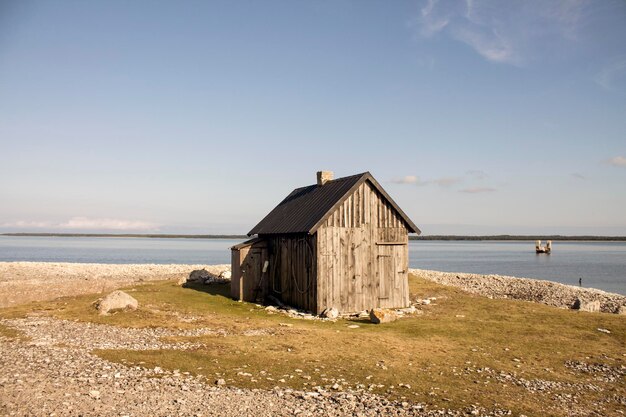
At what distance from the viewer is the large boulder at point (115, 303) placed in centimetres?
2198

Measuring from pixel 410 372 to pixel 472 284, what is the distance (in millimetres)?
32623

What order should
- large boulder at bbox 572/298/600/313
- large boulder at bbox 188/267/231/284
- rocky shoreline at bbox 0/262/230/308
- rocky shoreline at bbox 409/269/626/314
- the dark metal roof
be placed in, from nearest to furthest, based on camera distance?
the dark metal roof
large boulder at bbox 572/298/600/313
rocky shoreline at bbox 0/262/230/308
large boulder at bbox 188/267/231/284
rocky shoreline at bbox 409/269/626/314

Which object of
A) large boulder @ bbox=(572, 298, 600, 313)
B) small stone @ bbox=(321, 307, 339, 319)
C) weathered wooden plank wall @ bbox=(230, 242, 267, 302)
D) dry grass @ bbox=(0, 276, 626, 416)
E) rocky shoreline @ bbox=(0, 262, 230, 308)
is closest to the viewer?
dry grass @ bbox=(0, 276, 626, 416)

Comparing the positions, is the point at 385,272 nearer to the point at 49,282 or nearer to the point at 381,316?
the point at 381,316

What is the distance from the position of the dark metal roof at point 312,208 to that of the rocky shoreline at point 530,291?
1541 cm

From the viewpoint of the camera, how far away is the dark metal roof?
82.0 ft

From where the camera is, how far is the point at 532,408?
1127cm

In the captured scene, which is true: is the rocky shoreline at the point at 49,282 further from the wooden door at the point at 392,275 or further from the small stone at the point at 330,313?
the wooden door at the point at 392,275

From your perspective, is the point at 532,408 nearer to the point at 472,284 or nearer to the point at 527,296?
the point at 527,296

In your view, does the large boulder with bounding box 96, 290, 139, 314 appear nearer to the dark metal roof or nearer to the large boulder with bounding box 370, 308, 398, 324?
the dark metal roof

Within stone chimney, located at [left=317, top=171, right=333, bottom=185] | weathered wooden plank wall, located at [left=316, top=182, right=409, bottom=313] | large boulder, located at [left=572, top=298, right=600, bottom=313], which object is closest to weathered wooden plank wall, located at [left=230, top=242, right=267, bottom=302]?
stone chimney, located at [left=317, top=171, right=333, bottom=185]

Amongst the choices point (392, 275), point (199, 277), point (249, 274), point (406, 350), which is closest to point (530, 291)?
point (392, 275)

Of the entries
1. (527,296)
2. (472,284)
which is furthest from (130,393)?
(472,284)

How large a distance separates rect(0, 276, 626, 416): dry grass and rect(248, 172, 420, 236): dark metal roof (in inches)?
186
